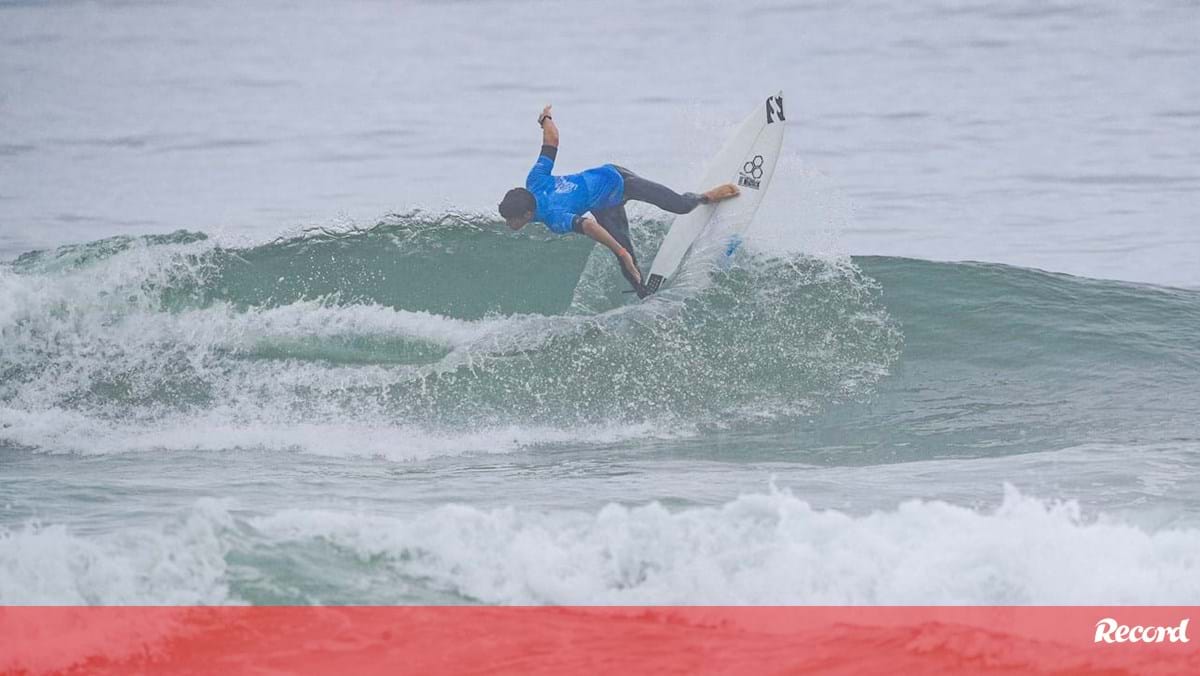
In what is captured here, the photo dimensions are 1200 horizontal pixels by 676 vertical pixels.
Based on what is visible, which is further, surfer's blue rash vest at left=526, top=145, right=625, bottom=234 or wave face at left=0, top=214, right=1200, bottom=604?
surfer's blue rash vest at left=526, top=145, right=625, bottom=234

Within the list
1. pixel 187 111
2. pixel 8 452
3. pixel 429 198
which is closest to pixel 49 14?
pixel 187 111

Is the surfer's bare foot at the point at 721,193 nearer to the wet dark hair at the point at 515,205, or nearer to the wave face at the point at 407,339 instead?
the wave face at the point at 407,339

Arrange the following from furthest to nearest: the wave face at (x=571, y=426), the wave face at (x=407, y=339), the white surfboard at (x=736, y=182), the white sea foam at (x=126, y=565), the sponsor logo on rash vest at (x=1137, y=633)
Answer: the white surfboard at (x=736, y=182)
the wave face at (x=407, y=339)
the wave face at (x=571, y=426)
the white sea foam at (x=126, y=565)
the sponsor logo on rash vest at (x=1137, y=633)

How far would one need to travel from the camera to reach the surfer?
9.54 meters

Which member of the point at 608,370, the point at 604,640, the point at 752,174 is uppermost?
the point at 752,174

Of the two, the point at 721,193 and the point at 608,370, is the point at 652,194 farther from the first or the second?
the point at 608,370

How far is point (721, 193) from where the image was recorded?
10.6m

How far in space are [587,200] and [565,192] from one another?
0.19 metres

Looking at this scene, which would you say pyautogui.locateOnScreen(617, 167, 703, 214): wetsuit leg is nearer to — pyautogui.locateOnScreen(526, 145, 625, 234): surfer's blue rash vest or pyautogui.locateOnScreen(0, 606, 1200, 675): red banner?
pyautogui.locateOnScreen(526, 145, 625, 234): surfer's blue rash vest

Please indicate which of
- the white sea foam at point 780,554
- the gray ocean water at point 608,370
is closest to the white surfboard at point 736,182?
the gray ocean water at point 608,370

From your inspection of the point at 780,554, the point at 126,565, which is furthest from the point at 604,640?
the point at 126,565

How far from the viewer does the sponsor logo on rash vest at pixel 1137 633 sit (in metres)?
5.39

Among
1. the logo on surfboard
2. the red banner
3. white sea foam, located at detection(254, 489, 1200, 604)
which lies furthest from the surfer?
the red banner

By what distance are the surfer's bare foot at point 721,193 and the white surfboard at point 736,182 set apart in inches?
1.8
